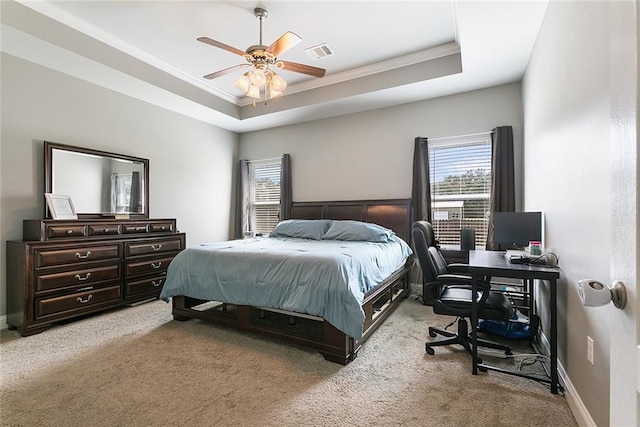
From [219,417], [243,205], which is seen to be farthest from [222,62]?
[219,417]

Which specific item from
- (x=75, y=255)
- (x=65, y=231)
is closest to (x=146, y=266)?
(x=75, y=255)

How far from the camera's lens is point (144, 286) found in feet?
12.4

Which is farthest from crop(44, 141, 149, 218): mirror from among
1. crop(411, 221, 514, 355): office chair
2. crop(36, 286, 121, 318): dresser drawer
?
crop(411, 221, 514, 355): office chair

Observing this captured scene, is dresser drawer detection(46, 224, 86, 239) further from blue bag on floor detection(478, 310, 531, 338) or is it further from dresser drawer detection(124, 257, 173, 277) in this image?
blue bag on floor detection(478, 310, 531, 338)

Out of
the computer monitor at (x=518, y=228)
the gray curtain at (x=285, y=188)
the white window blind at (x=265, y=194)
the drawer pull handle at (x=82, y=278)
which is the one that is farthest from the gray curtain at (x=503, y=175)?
the drawer pull handle at (x=82, y=278)

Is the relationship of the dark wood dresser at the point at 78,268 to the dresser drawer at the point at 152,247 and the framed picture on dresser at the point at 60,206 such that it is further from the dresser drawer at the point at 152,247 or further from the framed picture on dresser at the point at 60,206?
the framed picture on dresser at the point at 60,206

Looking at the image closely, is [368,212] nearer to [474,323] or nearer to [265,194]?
[265,194]

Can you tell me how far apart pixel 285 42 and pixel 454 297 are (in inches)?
101

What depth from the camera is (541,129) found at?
8.68ft

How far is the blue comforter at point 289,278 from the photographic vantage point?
2281mm

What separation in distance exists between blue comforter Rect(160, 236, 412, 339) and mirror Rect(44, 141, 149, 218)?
5.17ft

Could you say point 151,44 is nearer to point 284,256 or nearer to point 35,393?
point 284,256

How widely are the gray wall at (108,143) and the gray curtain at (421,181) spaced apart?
3.59 m

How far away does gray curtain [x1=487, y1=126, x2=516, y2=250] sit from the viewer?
365 centimetres
